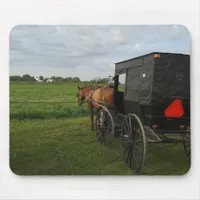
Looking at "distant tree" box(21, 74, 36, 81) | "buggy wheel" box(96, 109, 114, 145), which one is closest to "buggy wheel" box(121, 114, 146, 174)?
"buggy wheel" box(96, 109, 114, 145)

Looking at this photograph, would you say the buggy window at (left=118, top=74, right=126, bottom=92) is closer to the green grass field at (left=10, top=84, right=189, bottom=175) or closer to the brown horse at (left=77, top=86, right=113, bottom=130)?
the brown horse at (left=77, top=86, right=113, bottom=130)

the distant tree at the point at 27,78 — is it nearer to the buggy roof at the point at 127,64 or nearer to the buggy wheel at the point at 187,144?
the buggy roof at the point at 127,64

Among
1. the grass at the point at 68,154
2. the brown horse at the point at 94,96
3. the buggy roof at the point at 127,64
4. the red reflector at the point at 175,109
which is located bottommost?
the grass at the point at 68,154

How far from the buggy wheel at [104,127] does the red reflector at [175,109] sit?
0.49m

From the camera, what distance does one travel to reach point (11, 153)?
2521 mm

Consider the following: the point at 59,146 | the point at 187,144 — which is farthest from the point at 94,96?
the point at 187,144

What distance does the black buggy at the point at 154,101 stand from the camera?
2461 millimetres

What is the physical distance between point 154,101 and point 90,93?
530 millimetres

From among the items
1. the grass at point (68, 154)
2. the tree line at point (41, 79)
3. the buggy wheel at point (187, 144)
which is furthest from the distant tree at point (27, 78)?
the buggy wheel at point (187, 144)

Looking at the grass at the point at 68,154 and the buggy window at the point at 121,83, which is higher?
the buggy window at the point at 121,83

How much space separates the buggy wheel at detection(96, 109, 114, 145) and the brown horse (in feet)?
0.17

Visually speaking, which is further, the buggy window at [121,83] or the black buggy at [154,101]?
the buggy window at [121,83]

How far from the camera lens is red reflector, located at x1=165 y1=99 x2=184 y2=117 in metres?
2.48
